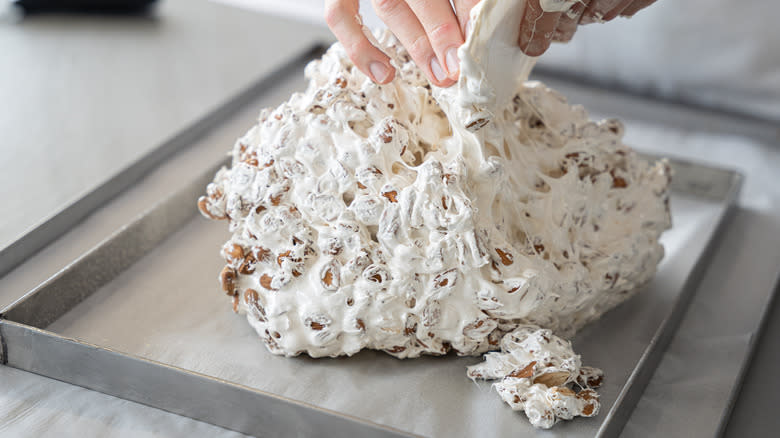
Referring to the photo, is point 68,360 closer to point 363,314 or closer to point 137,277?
point 137,277

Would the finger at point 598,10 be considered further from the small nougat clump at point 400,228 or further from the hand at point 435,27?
the small nougat clump at point 400,228

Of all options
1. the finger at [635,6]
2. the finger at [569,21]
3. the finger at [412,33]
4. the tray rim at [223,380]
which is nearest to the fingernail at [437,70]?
the finger at [412,33]

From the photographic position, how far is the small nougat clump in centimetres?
88

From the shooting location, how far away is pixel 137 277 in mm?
1084

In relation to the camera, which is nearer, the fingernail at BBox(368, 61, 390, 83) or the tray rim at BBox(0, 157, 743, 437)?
the tray rim at BBox(0, 157, 743, 437)

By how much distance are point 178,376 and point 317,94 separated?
354mm

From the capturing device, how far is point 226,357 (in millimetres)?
937

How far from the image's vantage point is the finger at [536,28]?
81 cm

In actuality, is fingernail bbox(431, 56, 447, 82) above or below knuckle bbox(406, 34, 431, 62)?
below

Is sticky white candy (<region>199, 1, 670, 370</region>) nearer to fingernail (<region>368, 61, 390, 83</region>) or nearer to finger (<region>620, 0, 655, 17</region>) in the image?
fingernail (<region>368, 61, 390, 83</region>)

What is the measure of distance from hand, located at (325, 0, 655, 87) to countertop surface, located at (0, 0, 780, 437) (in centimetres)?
42

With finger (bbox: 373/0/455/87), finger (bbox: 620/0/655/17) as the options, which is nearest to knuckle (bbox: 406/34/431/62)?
finger (bbox: 373/0/455/87)

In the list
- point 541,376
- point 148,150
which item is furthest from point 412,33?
point 148,150

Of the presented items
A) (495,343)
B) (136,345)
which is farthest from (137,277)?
(495,343)
